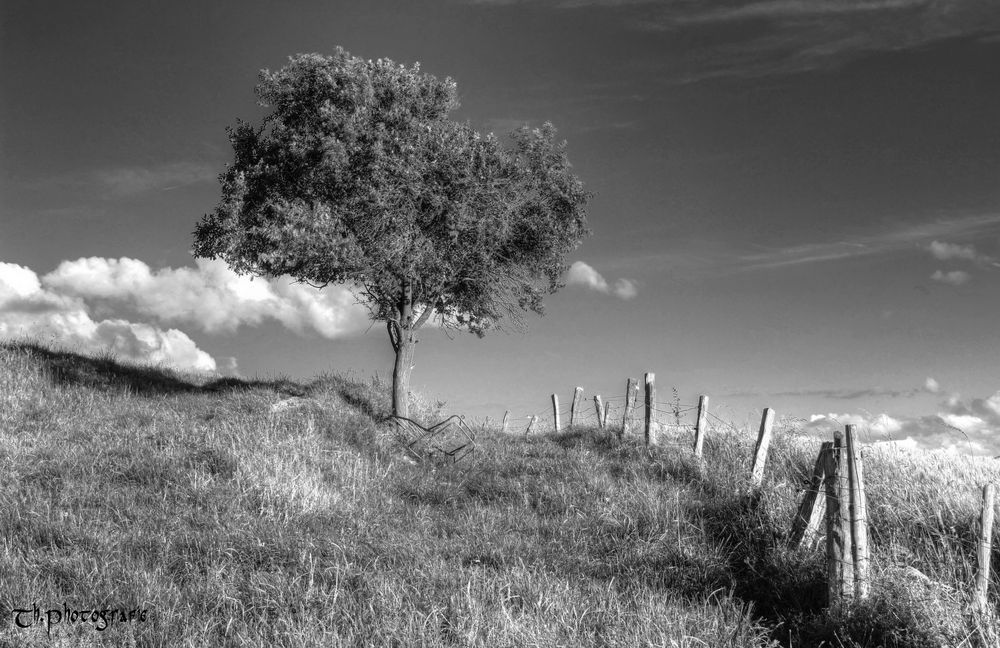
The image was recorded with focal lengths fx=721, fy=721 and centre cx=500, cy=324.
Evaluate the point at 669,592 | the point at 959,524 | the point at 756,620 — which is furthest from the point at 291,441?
the point at 959,524

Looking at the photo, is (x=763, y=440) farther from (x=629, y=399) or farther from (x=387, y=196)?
(x=387, y=196)

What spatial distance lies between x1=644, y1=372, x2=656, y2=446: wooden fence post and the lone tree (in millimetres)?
5524

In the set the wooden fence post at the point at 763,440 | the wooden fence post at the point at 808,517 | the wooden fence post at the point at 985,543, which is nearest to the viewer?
the wooden fence post at the point at 985,543

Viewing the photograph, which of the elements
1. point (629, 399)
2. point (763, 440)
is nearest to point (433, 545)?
point (763, 440)

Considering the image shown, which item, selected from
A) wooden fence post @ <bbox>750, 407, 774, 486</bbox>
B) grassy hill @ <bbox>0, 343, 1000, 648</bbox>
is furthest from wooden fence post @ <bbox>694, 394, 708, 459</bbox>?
wooden fence post @ <bbox>750, 407, 774, 486</bbox>

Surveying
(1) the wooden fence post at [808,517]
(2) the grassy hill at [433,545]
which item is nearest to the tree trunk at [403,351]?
(2) the grassy hill at [433,545]

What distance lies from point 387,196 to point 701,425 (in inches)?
381

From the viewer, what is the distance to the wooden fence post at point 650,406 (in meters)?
17.1

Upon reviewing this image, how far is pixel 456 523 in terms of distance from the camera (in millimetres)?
10281

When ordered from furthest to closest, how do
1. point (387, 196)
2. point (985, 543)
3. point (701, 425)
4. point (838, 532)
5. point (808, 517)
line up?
1. point (387, 196)
2. point (701, 425)
3. point (808, 517)
4. point (838, 532)
5. point (985, 543)

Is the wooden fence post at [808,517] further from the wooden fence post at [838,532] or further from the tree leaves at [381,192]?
the tree leaves at [381,192]

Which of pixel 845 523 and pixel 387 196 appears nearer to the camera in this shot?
pixel 845 523

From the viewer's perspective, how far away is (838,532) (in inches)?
293

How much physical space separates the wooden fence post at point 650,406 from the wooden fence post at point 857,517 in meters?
9.27
